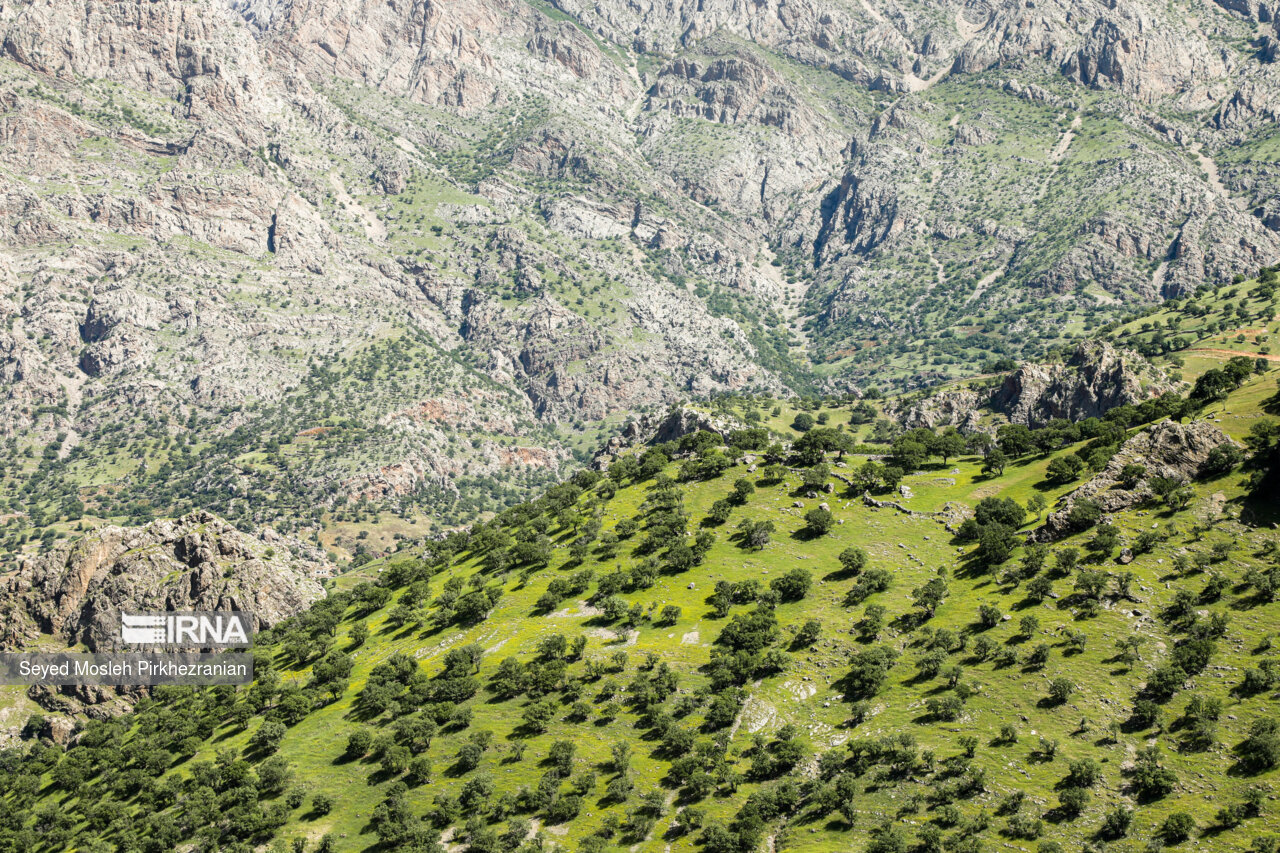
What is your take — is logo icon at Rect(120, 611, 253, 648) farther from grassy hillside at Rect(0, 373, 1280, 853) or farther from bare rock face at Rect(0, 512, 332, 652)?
grassy hillside at Rect(0, 373, 1280, 853)

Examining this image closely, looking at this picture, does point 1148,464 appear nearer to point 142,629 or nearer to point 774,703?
point 774,703

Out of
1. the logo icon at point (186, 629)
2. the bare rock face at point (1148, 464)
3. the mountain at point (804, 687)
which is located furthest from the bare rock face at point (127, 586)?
the bare rock face at point (1148, 464)

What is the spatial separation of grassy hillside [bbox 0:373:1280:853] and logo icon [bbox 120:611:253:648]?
906 inches

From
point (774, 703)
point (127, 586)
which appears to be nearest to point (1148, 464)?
point (774, 703)

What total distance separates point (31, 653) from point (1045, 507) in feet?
659

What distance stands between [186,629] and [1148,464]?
182m

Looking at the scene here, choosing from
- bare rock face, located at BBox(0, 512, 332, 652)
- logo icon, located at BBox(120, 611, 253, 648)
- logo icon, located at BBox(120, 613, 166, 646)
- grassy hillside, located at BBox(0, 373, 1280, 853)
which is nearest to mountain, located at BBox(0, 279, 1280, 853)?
grassy hillside, located at BBox(0, 373, 1280, 853)

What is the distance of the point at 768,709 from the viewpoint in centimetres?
8650

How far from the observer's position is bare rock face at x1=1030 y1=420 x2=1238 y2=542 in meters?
99.7

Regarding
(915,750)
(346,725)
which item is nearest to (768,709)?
(915,750)

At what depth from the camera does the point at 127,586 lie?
162m

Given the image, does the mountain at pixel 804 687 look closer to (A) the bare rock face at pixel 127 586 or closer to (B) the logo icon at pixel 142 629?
(B) the logo icon at pixel 142 629

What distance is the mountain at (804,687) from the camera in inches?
2734

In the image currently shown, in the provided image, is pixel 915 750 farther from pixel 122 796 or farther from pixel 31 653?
pixel 31 653
